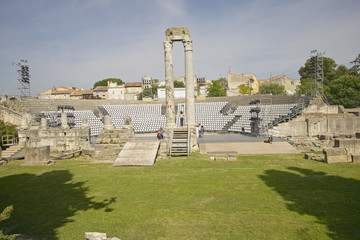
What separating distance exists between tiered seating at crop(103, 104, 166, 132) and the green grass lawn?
19.2 meters

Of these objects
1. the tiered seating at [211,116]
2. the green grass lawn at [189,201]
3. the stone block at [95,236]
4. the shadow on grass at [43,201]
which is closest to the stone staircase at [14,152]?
the green grass lawn at [189,201]

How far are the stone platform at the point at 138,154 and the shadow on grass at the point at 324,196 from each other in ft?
18.5

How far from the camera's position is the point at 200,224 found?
590 cm

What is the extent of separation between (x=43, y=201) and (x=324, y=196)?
321 inches

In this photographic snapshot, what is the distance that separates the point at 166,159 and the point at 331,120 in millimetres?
17382

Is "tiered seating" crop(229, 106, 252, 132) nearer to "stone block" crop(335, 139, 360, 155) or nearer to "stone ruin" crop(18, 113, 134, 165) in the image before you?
"stone block" crop(335, 139, 360, 155)

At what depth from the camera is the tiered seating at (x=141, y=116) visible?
3111 centimetres

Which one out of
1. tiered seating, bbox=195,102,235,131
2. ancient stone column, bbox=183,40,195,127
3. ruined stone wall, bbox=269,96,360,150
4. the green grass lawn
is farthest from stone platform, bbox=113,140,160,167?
tiered seating, bbox=195,102,235,131

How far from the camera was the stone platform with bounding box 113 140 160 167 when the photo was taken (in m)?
12.5

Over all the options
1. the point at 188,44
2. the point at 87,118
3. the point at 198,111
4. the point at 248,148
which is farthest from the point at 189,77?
the point at 87,118

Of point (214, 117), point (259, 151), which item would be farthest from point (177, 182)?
point (214, 117)

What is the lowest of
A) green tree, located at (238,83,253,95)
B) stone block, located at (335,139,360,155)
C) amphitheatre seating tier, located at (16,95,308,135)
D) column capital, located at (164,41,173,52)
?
stone block, located at (335,139,360,155)

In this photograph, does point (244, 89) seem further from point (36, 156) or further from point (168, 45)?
point (36, 156)

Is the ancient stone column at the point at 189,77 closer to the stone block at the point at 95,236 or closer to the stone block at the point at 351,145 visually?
the stone block at the point at 351,145
